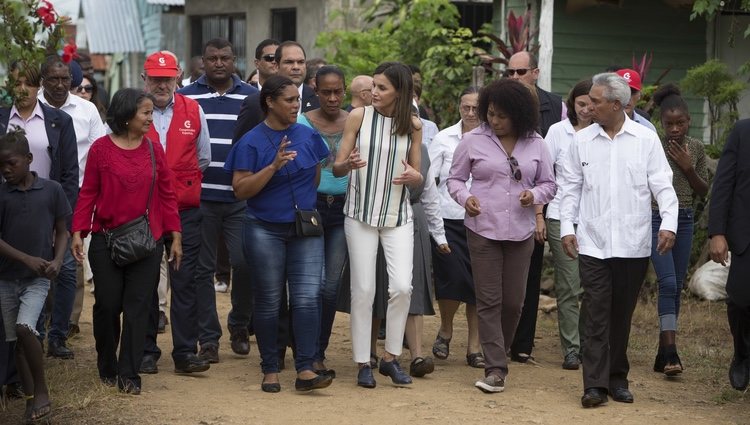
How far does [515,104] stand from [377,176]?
103 cm

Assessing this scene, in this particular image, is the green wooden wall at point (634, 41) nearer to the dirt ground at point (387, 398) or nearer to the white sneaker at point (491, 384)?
the dirt ground at point (387, 398)

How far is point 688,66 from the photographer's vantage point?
16.0 metres

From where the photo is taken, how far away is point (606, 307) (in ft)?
25.5

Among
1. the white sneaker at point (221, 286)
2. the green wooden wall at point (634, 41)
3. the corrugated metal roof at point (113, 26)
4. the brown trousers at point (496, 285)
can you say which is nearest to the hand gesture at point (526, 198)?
the brown trousers at point (496, 285)

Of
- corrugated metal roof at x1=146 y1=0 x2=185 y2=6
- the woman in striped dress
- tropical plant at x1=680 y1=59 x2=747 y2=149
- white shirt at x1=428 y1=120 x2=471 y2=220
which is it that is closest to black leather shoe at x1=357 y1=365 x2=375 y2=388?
the woman in striped dress

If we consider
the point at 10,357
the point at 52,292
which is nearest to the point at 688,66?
the point at 52,292

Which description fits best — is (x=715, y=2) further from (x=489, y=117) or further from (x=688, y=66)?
(x=489, y=117)

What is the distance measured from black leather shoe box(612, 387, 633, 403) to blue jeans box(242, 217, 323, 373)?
1939 mm

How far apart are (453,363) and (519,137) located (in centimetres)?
197

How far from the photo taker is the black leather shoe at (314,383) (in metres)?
7.75

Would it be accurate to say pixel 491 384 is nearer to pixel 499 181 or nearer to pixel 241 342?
pixel 499 181

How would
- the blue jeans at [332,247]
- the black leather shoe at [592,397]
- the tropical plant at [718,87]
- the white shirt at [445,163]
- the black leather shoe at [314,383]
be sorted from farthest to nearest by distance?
1. the tropical plant at [718,87]
2. the white shirt at [445,163]
3. the blue jeans at [332,247]
4. the black leather shoe at [314,383]
5. the black leather shoe at [592,397]

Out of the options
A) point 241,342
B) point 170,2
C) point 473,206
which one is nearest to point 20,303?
point 241,342

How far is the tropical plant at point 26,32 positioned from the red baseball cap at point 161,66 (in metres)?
1.34
